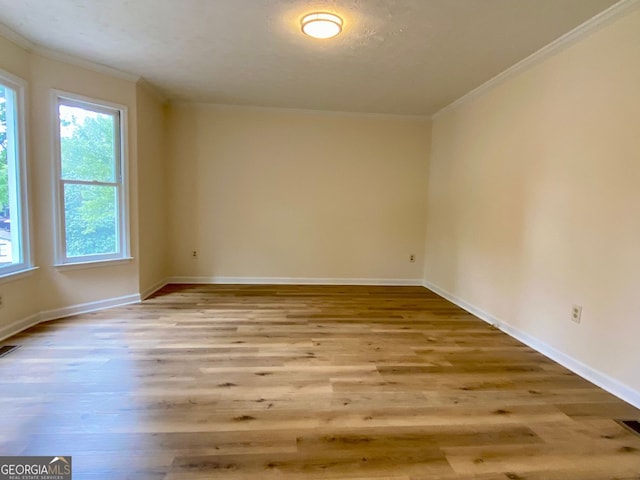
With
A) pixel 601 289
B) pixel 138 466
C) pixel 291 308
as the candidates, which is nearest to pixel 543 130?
pixel 601 289

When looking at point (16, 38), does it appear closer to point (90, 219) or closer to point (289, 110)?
point (90, 219)

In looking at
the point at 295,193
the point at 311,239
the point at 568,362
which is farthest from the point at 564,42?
the point at 311,239

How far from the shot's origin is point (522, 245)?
3.11m

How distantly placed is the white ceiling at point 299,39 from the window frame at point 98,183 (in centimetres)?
42

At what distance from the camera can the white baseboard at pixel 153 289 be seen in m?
4.10

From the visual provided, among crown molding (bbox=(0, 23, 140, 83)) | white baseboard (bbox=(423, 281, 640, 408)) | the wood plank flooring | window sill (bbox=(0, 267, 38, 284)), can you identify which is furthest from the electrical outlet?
crown molding (bbox=(0, 23, 140, 83))

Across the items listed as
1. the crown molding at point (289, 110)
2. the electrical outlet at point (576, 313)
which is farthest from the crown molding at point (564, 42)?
the electrical outlet at point (576, 313)

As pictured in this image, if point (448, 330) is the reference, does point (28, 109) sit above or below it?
above

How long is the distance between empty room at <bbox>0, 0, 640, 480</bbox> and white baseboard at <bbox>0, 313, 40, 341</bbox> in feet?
0.10

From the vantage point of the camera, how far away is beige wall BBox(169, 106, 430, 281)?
483 cm

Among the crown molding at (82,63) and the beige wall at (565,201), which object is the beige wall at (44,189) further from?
the beige wall at (565,201)

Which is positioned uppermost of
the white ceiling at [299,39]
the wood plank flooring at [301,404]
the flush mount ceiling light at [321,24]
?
the white ceiling at [299,39]

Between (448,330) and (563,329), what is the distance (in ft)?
3.05

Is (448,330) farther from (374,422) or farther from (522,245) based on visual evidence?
(374,422)
